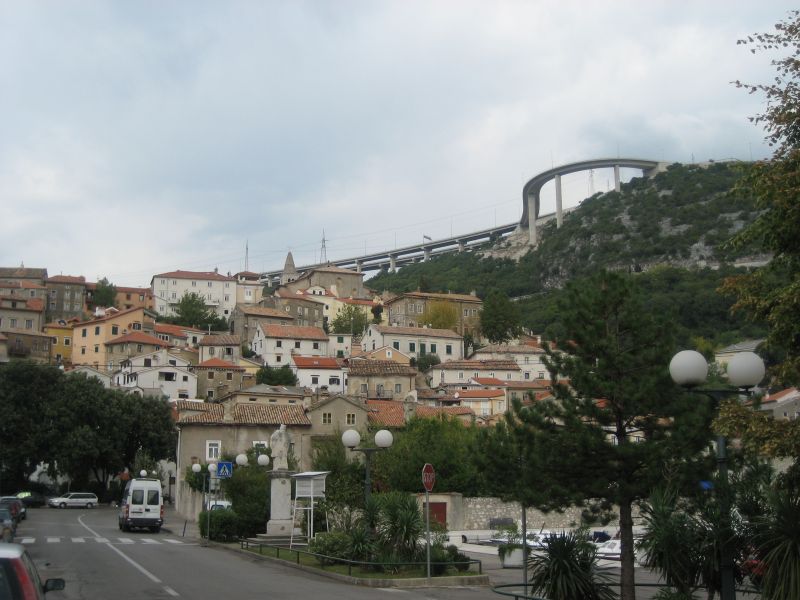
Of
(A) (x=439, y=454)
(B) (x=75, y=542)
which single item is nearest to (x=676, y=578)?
(B) (x=75, y=542)

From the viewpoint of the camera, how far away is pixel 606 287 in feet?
64.7

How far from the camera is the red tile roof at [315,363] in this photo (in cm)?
9875

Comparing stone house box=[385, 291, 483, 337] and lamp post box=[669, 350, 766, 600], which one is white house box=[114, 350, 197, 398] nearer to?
stone house box=[385, 291, 483, 337]

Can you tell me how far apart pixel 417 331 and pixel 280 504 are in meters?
86.6

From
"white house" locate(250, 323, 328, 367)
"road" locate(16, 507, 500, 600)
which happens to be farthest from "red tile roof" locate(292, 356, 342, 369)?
"road" locate(16, 507, 500, 600)

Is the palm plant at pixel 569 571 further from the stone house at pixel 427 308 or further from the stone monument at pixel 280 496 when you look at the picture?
the stone house at pixel 427 308

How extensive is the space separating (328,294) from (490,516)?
10867 centimetres

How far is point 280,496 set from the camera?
31141mm

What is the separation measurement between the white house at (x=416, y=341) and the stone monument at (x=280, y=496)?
8237 centimetres

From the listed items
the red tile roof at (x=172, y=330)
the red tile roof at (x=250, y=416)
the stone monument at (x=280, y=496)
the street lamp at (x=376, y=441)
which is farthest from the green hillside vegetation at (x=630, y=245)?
the street lamp at (x=376, y=441)

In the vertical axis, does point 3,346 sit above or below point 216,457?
above

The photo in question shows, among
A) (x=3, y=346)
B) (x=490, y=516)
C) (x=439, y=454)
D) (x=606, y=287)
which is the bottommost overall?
(x=490, y=516)

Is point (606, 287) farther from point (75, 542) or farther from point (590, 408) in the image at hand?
point (75, 542)

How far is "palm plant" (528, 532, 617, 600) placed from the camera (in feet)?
43.9
